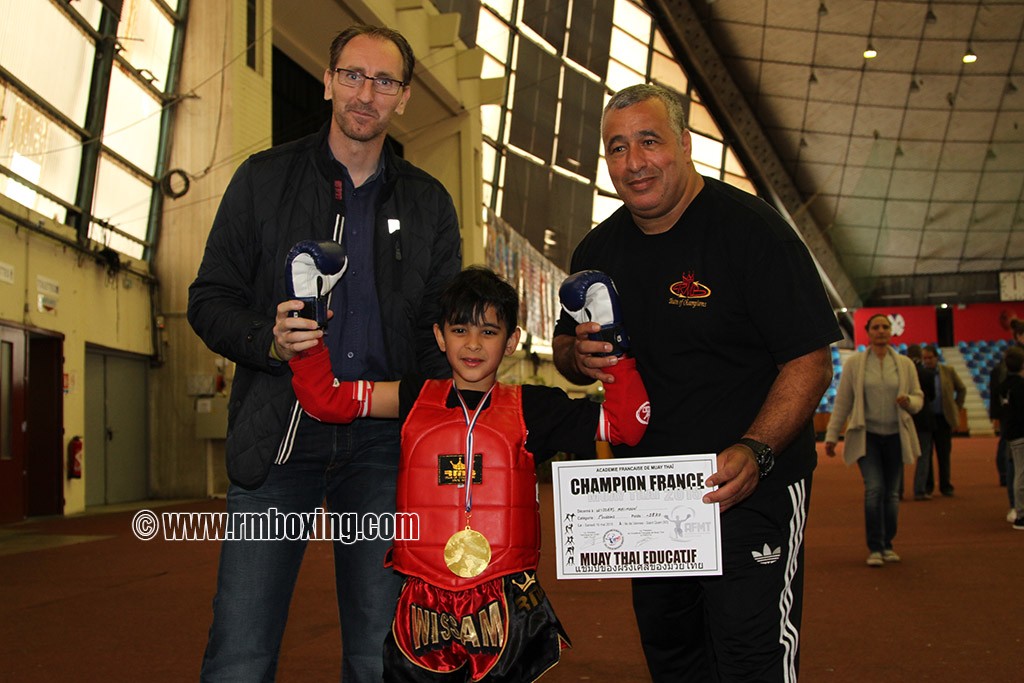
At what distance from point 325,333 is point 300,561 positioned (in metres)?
0.62

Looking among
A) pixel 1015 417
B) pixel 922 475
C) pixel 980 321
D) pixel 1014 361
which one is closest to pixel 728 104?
pixel 980 321

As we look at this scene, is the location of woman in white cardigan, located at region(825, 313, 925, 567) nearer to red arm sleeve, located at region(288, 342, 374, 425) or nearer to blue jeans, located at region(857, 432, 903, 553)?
blue jeans, located at region(857, 432, 903, 553)

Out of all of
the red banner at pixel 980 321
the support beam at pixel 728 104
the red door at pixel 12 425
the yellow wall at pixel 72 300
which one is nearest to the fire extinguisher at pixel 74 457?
the yellow wall at pixel 72 300

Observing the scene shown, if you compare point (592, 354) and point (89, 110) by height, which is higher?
point (89, 110)

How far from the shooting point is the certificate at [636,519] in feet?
8.71

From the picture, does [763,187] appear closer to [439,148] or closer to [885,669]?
[439,148]

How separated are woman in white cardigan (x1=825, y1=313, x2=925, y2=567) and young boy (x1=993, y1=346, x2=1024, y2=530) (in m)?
1.85

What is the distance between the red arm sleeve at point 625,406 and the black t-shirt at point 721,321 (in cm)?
16

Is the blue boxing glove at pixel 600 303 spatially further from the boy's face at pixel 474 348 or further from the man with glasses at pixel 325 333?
the man with glasses at pixel 325 333

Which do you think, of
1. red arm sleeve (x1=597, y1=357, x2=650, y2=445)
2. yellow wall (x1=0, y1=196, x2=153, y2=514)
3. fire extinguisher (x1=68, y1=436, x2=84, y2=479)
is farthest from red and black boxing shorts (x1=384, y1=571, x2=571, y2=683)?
fire extinguisher (x1=68, y1=436, x2=84, y2=479)

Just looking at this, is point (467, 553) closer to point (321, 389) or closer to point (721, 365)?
point (321, 389)

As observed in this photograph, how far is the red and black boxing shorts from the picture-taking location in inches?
108

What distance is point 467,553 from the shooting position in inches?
110

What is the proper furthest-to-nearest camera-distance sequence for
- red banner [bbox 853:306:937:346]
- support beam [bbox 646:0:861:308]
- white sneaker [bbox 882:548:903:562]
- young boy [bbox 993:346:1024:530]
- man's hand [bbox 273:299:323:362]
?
red banner [bbox 853:306:937:346]
support beam [bbox 646:0:861:308]
young boy [bbox 993:346:1024:530]
white sneaker [bbox 882:548:903:562]
man's hand [bbox 273:299:323:362]
